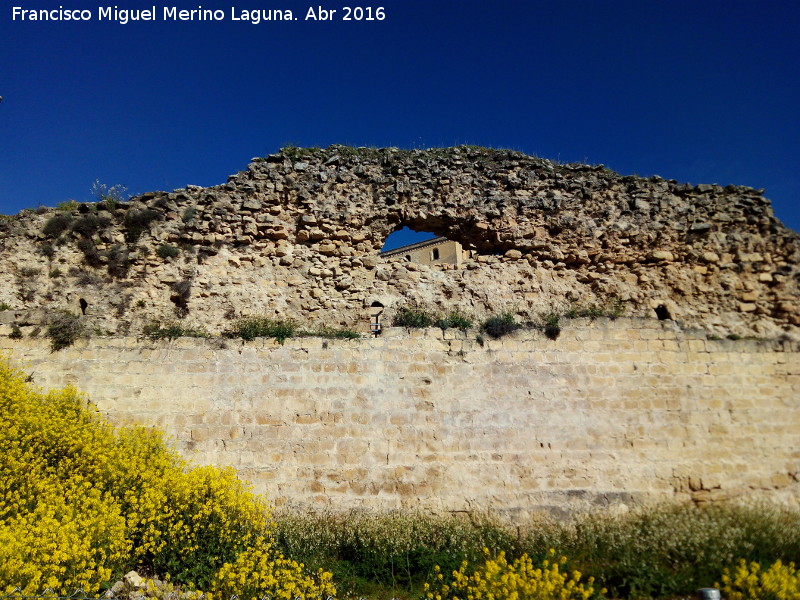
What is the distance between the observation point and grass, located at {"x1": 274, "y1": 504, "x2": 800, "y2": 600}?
5305mm

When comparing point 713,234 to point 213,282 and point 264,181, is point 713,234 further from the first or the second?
point 213,282

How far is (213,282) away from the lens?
7.87 meters

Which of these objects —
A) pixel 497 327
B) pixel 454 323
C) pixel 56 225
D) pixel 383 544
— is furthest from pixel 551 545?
pixel 56 225

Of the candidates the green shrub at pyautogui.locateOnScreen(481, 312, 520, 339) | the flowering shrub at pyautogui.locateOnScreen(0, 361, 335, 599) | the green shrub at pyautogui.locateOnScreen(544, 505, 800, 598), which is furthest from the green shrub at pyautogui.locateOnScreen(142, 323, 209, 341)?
the green shrub at pyautogui.locateOnScreen(544, 505, 800, 598)

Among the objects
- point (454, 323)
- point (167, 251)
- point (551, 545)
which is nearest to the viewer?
point (551, 545)

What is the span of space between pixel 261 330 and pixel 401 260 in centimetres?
257

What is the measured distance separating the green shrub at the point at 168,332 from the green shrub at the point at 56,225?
2.20 metres

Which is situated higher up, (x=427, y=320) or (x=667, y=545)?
(x=427, y=320)

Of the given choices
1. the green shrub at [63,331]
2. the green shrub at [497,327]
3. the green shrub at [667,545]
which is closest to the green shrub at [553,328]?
the green shrub at [497,327]

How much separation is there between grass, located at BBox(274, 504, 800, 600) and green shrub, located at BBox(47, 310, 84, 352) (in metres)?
3.66

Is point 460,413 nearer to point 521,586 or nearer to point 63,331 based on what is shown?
point 521,586

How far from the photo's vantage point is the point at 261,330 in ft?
23.8

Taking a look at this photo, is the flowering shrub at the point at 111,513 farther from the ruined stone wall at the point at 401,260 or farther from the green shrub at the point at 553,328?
the green shrub at the point at 553,328

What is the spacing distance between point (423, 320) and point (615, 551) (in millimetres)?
3696
